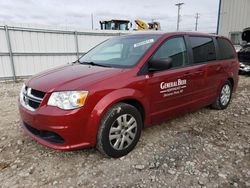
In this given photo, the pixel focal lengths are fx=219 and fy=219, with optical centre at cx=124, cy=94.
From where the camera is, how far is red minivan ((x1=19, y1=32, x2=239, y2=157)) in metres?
2.52

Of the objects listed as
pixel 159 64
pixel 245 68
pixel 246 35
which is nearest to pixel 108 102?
pixel 159 64

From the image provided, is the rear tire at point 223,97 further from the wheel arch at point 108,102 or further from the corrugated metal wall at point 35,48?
the corrugated metal wall at point 35,48

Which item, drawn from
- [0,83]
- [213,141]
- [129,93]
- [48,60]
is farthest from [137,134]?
[48,60]

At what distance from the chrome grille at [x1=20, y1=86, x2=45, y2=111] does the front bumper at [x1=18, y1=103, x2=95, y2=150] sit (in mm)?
84

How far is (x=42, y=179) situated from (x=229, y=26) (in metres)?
15.1

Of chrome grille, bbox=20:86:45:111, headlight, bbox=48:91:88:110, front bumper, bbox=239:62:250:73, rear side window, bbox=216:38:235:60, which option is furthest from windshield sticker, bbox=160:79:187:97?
front bumper, bbox=239:62:250:73

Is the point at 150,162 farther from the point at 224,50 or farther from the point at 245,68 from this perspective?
the point at 245,68

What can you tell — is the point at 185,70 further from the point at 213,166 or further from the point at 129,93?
the point at 213,166

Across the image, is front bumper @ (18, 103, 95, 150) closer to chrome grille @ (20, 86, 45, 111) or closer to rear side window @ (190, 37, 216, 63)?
chrome grille @ (20, 86, 45, 111)

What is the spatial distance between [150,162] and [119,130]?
1.90 feet

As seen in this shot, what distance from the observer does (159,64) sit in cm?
295

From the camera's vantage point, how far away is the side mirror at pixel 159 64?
9.62 ft

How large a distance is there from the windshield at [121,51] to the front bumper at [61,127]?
1041mm

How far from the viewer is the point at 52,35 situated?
1052 centimetres
